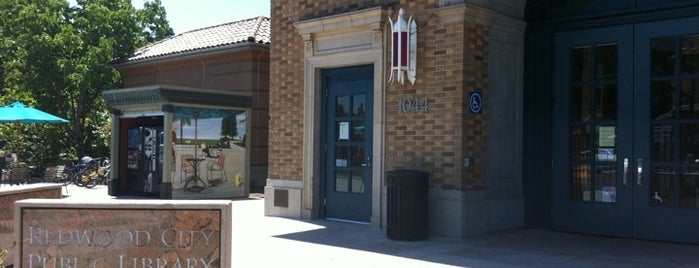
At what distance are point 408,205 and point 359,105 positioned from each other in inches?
92.3

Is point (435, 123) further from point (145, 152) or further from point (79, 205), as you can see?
point (145, 152)

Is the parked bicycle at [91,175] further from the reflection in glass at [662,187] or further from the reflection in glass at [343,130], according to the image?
the reflection in glass at [662,187]

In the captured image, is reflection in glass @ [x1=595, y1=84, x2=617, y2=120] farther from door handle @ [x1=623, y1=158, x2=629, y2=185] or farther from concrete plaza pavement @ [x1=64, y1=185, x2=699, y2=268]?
concrete plaza pavement @ [x1=64, y1=185, x2=699, y2=268]

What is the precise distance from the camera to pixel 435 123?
9500mm

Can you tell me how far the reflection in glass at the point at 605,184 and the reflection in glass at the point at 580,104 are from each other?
0.78 m

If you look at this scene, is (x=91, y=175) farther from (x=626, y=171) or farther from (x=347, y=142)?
(x=626, y=171)

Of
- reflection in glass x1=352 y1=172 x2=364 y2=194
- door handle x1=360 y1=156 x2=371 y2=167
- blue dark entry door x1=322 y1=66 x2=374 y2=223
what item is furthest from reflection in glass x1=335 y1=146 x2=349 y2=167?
door handle x1=360 y1=156 x2=371 y2=167

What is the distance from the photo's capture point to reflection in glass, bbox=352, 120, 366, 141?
423 inches

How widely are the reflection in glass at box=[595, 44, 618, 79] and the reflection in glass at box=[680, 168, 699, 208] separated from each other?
5.38 feet

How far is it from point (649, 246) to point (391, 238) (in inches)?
132

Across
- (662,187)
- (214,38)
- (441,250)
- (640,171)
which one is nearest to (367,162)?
(441,250)

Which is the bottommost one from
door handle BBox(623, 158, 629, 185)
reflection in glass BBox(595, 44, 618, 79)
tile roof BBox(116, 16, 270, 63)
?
door handle BBox(623, 158, 629, 185)

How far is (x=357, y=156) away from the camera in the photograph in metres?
10.8

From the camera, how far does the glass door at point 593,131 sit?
9.27 m
